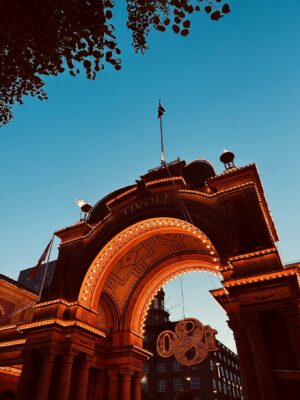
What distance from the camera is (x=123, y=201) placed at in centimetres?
2072

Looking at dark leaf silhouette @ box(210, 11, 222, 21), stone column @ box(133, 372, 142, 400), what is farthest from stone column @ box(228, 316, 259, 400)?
dark leaf silhouette @ box(210, 11, 222, 21)

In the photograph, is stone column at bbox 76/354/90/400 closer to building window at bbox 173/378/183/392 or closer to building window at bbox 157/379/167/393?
building window at bbox 173/378/183/392

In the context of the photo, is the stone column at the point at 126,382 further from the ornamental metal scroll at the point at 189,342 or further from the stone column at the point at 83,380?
the ornamental metal scroll at the point at 189,342

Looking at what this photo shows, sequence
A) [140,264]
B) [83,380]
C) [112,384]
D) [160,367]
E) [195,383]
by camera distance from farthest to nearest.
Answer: [160,367]
[195,383]
[140,264]
[112,384]
[83,380]

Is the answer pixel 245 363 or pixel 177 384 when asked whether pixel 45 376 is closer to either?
pixel 245 363

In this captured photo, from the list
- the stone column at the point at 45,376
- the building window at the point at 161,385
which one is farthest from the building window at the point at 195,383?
the stone column at the point at 45,376

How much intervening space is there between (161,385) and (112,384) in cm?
3904

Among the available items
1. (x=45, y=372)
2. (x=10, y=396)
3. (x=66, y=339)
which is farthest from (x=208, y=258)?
(x=10, y=396)

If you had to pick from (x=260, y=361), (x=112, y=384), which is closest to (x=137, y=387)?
(x=112, y=384)

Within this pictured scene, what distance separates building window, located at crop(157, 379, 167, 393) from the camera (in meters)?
52.2

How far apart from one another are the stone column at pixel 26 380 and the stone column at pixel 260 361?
11343 millimetres

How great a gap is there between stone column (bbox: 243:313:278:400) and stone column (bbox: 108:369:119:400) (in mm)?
11789

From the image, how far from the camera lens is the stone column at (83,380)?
619 inches

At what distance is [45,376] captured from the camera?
1495cm
